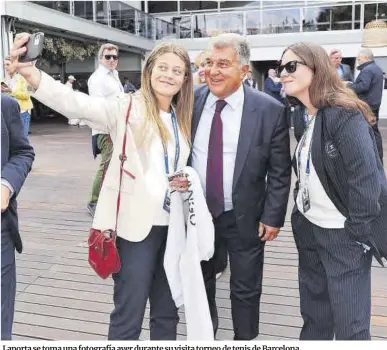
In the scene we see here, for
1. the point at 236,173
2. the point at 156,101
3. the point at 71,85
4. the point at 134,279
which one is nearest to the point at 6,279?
the point at 134,279

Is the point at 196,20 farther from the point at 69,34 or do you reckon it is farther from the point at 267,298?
the point at 267,298

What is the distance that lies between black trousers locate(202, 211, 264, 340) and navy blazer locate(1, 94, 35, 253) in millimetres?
988

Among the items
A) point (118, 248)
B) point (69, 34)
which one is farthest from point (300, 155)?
point (69, 34)

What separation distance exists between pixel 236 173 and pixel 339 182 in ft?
1.74

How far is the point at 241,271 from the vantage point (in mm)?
2447

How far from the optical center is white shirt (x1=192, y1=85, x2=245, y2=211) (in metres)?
2.32

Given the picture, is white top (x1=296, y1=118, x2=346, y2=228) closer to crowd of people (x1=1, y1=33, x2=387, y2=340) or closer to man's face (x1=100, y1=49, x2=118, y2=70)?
crowd of people (x1=1, y1=33, x2=387, y2=340)

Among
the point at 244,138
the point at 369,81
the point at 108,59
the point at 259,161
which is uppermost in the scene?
the point at 108,59

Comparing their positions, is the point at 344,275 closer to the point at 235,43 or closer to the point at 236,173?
the point at 236,173

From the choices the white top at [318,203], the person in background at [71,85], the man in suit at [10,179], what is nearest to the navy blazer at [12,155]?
the man in suit at [10,179]

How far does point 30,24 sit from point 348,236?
1239 centimetres

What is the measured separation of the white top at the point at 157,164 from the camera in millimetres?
2052

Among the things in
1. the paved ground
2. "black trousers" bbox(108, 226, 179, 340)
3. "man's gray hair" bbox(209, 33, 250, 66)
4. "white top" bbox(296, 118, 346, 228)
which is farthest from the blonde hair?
the paved ground

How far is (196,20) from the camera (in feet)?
60.2
